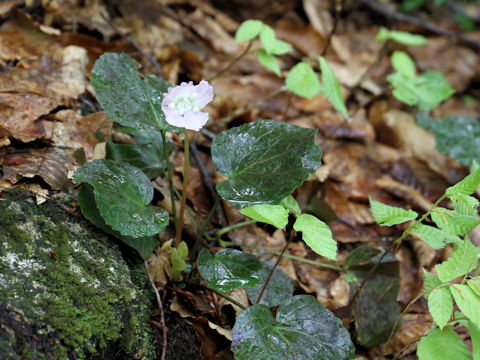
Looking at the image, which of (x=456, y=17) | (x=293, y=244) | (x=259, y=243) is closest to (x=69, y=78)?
(x=259, y=243)

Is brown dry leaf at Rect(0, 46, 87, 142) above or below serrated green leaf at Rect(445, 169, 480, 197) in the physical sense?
below

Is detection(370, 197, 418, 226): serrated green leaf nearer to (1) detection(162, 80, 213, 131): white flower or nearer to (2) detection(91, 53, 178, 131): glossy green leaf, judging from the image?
(1) detection(162, 80, 213, 131): white flower

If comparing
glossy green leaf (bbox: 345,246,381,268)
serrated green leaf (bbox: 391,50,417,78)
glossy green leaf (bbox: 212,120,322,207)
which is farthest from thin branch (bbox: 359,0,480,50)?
glossy green leaf (bbox: 212,120,322,207)

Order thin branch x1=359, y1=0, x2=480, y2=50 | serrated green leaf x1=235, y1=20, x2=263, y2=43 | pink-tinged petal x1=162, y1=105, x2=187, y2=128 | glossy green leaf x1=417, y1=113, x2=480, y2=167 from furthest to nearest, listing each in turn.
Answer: thin branch x1=359, y1=0, x2=480, y2=50
glossy green leaf x1=417, y1=113, x2=480, y2=167
serrated green leaf x1=235, y1=20, x2=263, y2=43
pink-tinged petal x1=162, y1=105, x2=187, y2=128

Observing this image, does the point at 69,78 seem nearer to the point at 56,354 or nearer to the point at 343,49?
the point at 56,354

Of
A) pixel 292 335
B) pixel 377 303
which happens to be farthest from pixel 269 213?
pixel 377 303

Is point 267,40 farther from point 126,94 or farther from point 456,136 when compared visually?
point 456,136
